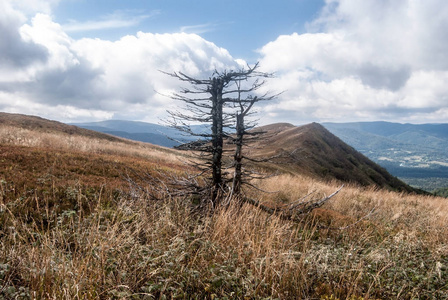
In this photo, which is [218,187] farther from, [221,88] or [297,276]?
[297,276]

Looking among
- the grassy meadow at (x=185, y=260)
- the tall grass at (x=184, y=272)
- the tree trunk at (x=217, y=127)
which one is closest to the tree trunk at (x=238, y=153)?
the tree trunk at (x=217, y=127)

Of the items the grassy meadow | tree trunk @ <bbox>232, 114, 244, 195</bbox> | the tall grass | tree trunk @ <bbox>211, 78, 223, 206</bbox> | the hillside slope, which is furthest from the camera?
the hillside slope

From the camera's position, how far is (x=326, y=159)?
139 ft

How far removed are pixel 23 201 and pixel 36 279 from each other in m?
4.52

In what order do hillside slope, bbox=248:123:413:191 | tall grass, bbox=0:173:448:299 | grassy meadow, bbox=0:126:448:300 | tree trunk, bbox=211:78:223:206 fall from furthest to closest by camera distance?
hillside slope, bbox=248:123:413:191, tree trunk, bbox=211:78:223:206, grassy meadow, bbox=0:126:448:300, tall grass, bbox=0:173:448:299

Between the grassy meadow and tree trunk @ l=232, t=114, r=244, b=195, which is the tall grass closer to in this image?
the grassy meadow

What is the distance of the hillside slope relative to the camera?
36.6m

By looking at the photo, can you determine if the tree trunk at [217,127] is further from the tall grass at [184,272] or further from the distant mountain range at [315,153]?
the distant mountain range at [315,153]

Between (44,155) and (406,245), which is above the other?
(44,155)

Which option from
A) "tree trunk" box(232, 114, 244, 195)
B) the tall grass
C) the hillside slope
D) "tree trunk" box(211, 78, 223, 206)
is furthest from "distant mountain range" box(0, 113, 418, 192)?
the tall grass

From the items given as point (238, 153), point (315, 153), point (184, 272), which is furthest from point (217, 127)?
point (315, 153)

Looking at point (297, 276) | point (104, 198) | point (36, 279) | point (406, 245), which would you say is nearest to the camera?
point (36, 279)

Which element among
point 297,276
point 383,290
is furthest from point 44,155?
point 383,290

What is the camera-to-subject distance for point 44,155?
12109mm
